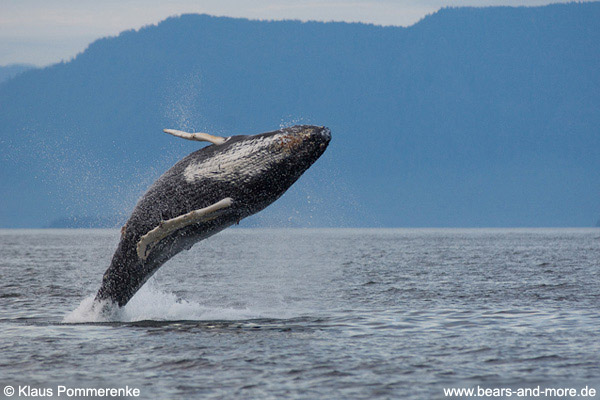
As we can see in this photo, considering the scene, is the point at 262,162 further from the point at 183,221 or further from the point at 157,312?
the point at 157,312

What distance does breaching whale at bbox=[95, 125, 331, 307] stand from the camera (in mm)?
13703

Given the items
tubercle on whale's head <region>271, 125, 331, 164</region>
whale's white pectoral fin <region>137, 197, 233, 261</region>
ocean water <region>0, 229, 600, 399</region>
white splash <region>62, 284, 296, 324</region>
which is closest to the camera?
ocean water <region>0, 229, 600, 399</region>

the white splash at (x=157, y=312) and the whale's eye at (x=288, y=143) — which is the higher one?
the whale's eye at (x=288, y=143)

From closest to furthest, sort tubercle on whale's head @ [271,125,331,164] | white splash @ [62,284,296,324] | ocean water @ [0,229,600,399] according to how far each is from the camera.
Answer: ocean water @ [0,229,600,399]
tubercle on whale's head @ [271,125,331,164]
white splash @ [62,284,296,324]

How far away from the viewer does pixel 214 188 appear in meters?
14.1

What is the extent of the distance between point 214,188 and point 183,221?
3.12ft

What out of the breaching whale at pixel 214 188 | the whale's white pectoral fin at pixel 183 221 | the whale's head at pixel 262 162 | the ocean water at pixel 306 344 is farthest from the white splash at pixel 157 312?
the whale's head at pixel 262 162

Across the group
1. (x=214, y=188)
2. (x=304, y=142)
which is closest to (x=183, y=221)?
(x=214, y=188)

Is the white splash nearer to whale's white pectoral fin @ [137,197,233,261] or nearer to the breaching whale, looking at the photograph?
the breaching whale

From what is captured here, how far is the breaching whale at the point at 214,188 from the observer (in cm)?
1370

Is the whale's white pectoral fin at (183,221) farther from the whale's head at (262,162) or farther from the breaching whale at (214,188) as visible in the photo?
the whale's head at (262,162)

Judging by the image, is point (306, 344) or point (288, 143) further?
point (306, 344)

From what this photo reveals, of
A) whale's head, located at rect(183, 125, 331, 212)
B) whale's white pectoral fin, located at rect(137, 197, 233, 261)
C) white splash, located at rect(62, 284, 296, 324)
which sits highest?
whale's head, located at rect(183, 125, 331, 212)

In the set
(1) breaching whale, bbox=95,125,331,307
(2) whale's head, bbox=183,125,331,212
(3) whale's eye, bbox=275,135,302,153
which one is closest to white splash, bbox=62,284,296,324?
(1) breaching whale, bbox=95,125,331,307
